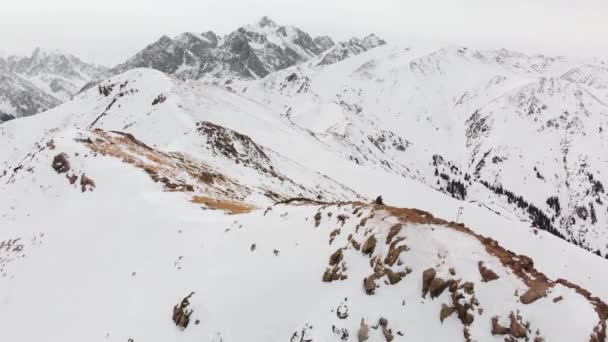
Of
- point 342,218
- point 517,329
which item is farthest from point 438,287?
point 342,218

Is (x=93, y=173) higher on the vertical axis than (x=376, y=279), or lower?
lower

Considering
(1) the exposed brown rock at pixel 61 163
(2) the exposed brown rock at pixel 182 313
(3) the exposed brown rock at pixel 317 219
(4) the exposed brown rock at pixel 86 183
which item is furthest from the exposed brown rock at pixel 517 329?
(1) the exposed brown rock at pixel 61 163

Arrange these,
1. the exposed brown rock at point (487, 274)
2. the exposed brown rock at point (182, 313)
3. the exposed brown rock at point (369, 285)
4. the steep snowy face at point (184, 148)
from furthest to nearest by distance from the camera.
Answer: the steep snowy face at point (184, 148) < the exposed brown rock at point (182, 313) < the exposed brown rock at point (369, 285) < the exposed brown rock at point (487, 274)

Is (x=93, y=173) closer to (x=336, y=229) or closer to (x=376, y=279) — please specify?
(x=336, y=229)

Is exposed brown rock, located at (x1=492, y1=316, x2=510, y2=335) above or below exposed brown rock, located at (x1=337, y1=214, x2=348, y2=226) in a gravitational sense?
above

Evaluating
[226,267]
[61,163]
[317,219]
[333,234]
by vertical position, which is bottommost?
[61,163]

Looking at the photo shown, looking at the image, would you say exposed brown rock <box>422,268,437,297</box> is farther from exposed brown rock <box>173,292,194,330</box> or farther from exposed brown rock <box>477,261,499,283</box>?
exposed brown rock <box>173,292,194,330</box>

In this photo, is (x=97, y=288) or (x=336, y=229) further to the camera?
(x=97, y=288)

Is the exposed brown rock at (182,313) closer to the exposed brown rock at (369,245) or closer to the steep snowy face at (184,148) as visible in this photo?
the exposed brown rock at (369,245)

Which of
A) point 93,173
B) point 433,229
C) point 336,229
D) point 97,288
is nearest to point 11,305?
point 97,288

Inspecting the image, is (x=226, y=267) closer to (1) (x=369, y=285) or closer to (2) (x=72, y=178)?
(1) (x=369, y=285)

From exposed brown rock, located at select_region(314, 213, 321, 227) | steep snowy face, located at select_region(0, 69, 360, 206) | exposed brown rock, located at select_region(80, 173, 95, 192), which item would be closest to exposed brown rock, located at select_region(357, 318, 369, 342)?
exposed brown rock, located at select_region(314, 213, 321, 227)
